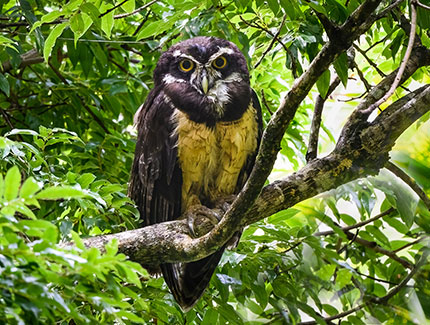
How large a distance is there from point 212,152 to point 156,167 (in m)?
0.31

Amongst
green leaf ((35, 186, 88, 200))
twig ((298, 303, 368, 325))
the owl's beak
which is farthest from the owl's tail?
green leaf ((35, 186, 88, 200))

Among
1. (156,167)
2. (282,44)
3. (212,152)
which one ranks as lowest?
(156,167)

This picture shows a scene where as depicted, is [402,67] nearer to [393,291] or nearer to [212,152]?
[393,291]

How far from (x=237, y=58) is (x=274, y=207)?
36.1 inches

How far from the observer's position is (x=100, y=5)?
2918mm

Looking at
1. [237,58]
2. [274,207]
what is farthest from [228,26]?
[274,207]

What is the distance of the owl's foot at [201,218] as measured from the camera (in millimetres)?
3004

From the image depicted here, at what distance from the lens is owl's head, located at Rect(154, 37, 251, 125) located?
3.20m

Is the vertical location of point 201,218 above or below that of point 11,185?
below

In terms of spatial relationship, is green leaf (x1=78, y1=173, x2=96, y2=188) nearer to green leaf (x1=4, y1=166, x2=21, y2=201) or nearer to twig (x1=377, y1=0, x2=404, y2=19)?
green leaf (x1=4, y1=166, x2=21, y2=201)

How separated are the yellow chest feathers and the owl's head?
0.05m

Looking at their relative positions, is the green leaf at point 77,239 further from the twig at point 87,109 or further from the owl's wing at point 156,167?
the twig at point 87,109

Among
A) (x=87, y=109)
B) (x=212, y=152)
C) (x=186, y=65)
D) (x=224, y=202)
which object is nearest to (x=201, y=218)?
(x=224, y=202)

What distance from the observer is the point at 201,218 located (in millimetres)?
3176
